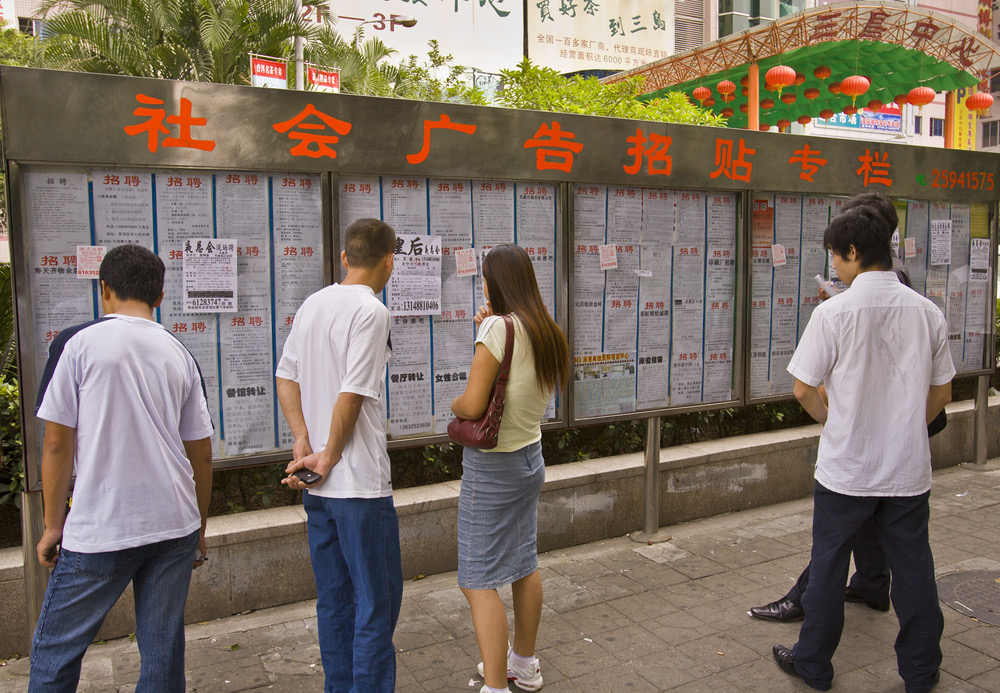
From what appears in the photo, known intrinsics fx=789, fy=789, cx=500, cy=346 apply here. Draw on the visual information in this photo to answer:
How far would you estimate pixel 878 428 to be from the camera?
9.98 ft

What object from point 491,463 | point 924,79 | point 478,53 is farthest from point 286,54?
point 491,463

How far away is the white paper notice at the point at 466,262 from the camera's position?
423 cm

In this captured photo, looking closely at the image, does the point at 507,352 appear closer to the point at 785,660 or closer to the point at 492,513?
the point at 492,513

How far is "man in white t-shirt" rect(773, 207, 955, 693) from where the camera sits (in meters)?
3.02

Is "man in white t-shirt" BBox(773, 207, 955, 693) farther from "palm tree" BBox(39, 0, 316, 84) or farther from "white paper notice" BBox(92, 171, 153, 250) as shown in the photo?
"palm tree" BBox(39, 0, 316, 84)

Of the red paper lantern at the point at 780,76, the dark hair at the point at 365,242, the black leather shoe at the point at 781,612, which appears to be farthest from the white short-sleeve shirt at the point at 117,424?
the red paper lantern at the point at 780,76

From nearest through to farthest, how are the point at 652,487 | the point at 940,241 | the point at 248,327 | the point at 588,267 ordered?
1. the point at 248,327
2. the point at 588,267
3. the point at 652,487
4. the point at 940,241

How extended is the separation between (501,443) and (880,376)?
1.49 meters

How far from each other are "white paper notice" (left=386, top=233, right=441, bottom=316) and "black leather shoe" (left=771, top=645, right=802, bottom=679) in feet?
7.47

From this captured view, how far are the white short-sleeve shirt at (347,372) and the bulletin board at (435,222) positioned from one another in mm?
764

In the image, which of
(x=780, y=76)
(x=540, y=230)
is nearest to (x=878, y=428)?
(x=540, y=230)

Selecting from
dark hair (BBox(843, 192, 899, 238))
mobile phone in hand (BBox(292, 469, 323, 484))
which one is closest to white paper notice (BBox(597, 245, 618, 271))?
dark hair (BBox(843, 192, 899, 238))

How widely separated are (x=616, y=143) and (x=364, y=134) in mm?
1519

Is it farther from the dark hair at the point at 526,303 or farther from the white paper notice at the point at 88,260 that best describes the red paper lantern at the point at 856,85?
the white paper notice at the point at 88,260
